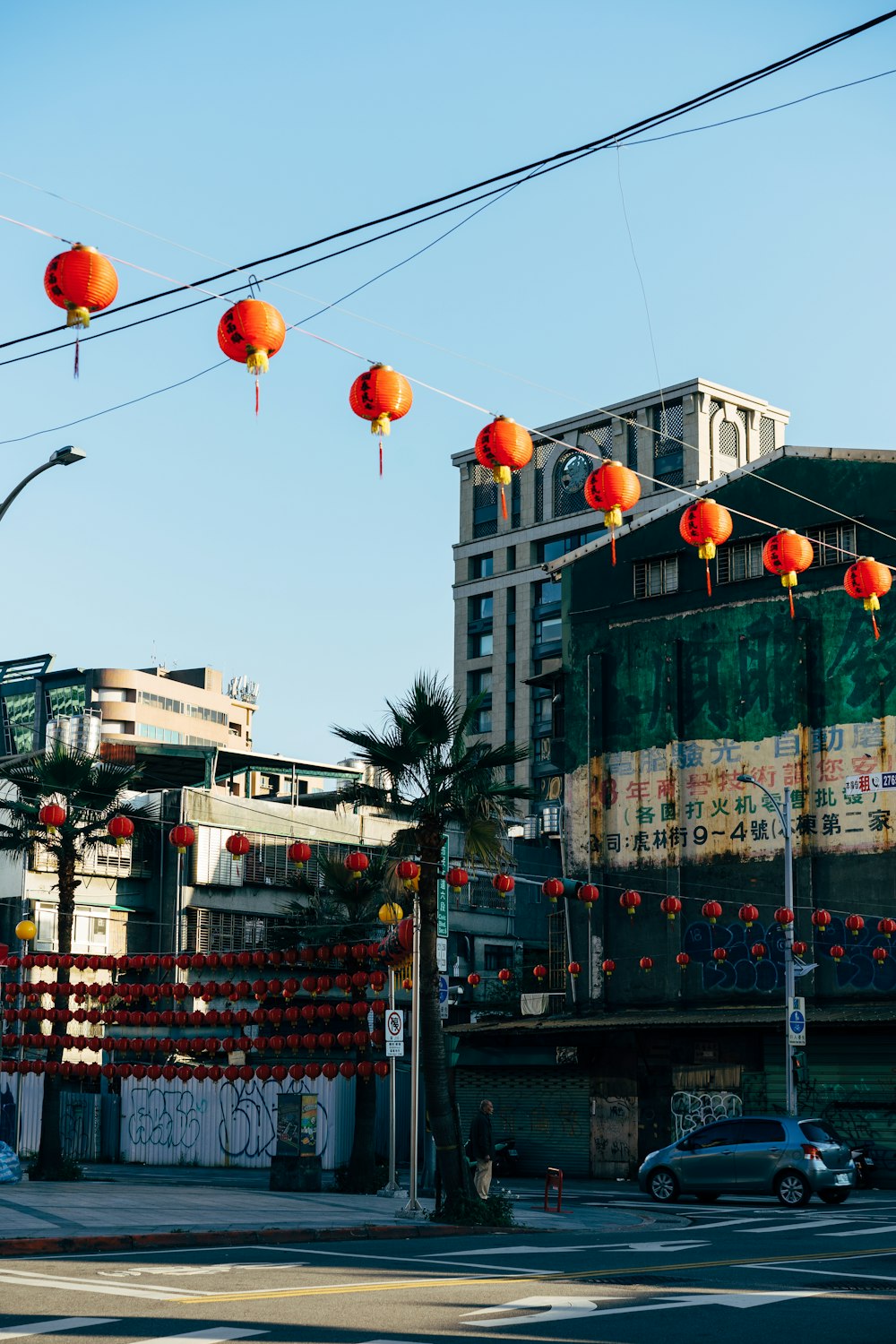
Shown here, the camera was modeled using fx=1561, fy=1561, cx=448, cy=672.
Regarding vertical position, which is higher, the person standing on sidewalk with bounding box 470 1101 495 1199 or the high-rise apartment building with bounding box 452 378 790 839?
the high-rise apartment building with bounding box 452 378 790 839

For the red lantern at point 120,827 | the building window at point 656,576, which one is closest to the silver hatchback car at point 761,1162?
the red lantern at point 120,827

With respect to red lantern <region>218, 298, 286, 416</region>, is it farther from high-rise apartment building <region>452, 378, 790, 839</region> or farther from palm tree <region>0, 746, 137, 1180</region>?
high-rise apartment building <region>452, 378, 790, 839</region>

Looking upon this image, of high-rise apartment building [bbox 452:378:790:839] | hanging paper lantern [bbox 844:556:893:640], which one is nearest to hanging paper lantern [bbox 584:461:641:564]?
hanging paper lantern [bbox 844:556:893:640]

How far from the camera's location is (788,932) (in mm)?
35625

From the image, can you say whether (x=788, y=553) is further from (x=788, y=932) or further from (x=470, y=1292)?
(x=470, y=1292)

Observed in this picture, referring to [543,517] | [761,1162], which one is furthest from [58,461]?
[543,517]

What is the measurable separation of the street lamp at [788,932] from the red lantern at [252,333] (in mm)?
22386

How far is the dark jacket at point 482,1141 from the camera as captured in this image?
24.5 meters

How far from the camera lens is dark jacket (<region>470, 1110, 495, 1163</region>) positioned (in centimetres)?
2445

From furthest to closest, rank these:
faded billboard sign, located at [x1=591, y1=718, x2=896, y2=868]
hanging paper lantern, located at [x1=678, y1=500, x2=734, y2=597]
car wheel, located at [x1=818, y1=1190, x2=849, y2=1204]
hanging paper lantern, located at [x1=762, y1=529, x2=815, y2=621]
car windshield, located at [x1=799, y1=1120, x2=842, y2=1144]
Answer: faded billboard sign, located at [x1=591, y1=718, x2=896, y2=868], car windshield, located at [x1=799, y1=1120, x2=842, y2=1144], car wheel, located at [x1=818, y1=1190, x2=849, y2=1204], hanging paper lantern, located at [x1=762, y1=529, x2=815, y2=621], hanging paper lantern, located at [x1=678, y1=500, x2=734, y2=597]

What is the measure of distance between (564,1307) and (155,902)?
45067 mm

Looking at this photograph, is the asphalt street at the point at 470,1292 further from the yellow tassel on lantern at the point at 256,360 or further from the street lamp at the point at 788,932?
the street lamp at the point at 788,932

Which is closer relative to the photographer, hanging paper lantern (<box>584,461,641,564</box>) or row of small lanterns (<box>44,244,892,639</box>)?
row of small lanterns (<box>44,244,892,639</box>)

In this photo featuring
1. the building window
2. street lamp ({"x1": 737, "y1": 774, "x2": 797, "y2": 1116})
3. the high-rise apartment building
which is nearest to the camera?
street lamp ({"x1": 737, "y1": 774, "x2": 797, "y2": 1116})
